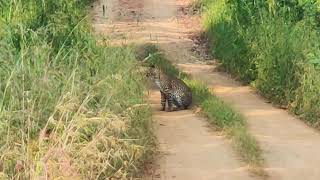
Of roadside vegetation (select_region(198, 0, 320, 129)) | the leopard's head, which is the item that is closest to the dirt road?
roadside vegetation (select_region(198, 0, 320, 129))

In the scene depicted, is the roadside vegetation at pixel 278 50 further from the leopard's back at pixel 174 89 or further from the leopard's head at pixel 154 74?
the leopard's head at pixel 154 74

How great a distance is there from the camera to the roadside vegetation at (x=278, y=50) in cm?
995

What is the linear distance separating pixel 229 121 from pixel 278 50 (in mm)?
2592

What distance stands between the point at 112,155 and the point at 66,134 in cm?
45

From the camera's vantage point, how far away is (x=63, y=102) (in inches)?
246

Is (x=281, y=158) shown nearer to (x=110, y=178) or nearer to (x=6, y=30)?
(x=110, y=178)

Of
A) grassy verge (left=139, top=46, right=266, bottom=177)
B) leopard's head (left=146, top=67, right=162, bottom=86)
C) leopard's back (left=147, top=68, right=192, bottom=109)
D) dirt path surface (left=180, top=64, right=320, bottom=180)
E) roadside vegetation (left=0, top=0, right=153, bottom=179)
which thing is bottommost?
dirt path surface (left=180, top=64, right=320, bottom=180)

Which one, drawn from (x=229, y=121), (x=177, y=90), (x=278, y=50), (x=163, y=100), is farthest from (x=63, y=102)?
(x=278, y=50)

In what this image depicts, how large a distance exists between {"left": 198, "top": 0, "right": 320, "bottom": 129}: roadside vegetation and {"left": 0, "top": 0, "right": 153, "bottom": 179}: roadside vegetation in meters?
2.80

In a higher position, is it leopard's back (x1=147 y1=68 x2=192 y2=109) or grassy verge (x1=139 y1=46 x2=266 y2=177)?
leopard's back (x1=147 y1=68 x2=192 y2=109)

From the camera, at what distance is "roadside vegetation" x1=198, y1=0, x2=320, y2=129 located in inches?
392

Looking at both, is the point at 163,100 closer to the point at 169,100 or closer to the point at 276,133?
the point at 169,100

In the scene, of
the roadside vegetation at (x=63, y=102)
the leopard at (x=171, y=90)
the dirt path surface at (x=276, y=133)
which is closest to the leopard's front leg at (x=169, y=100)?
the leopard at (x=171, y=90)

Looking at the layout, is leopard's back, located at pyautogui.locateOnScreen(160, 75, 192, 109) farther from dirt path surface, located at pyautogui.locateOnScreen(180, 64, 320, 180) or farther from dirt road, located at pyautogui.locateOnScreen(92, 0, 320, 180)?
dirt path surface, located at pyautogui.locateOnScreen(180, 64, 320, 180)
